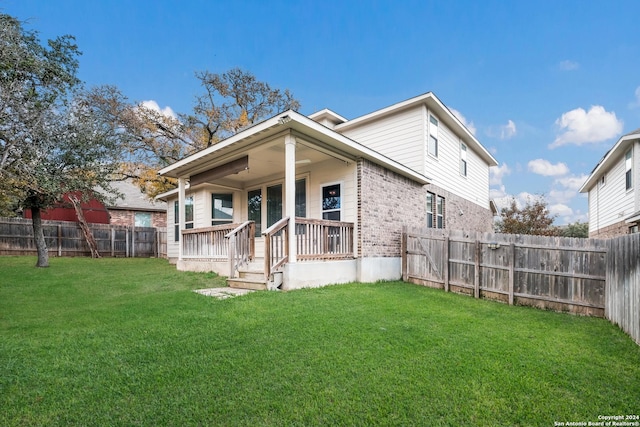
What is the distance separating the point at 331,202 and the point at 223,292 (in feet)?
12.7

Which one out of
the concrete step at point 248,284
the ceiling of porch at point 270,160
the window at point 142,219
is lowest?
the concrete step at point 248,284

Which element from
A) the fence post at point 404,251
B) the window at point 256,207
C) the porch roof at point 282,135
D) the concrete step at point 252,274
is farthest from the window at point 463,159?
the concrete step at point 252,274

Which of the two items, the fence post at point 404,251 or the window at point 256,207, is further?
the window at point 256,207

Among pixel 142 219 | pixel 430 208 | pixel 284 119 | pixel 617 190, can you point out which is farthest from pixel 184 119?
pixel 617 190

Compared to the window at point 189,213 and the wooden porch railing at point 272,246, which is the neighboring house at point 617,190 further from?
the window at point 189,213

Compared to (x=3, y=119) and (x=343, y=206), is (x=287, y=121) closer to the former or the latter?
(x=343, y=206)

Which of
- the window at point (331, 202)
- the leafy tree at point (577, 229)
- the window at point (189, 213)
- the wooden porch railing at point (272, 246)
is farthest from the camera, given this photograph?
the leafy tree at point (577, 229)

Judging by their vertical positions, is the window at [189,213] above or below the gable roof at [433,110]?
below

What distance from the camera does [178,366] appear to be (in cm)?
322

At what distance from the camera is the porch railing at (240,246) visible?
7996mm

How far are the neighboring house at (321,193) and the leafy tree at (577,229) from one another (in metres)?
24.4

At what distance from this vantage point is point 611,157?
13273mm

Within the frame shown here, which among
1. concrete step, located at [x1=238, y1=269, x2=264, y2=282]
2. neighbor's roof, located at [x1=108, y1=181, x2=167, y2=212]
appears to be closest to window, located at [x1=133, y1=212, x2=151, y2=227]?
neighbor's roof, located at [x1=108, y1=181, x2=167, y2=212]

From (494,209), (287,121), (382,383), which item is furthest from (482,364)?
(494,209)
